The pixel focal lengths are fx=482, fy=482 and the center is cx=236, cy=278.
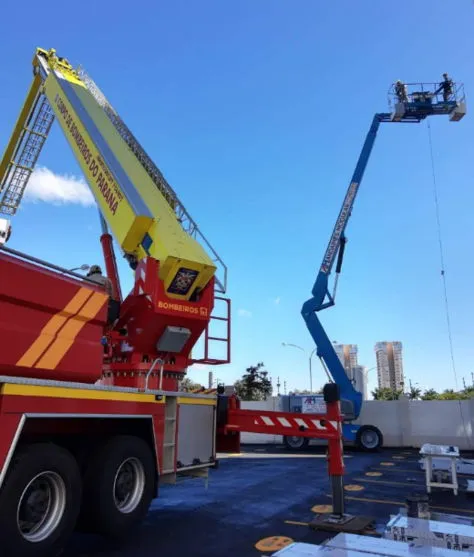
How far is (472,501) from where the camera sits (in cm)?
882

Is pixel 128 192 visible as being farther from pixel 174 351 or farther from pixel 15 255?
pixel 15 255

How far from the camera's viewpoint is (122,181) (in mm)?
7551

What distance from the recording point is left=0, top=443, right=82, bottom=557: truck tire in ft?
13.3

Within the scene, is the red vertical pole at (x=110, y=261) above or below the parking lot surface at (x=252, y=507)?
above

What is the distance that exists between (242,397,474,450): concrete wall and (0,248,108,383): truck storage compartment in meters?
19.2

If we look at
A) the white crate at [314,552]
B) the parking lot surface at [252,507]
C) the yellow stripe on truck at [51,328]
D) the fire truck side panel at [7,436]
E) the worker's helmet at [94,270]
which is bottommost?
the parking lot surface at [252,507]

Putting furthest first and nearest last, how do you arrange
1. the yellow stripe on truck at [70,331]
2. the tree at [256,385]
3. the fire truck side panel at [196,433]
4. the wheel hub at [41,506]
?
the tree at [256,385], the fire truck side panel at [196,433], the yellow stripe on truck at [70,331], the wheel hub at [41,506]

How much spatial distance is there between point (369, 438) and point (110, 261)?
1465 centimetres

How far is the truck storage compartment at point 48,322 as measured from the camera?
14.6 feet

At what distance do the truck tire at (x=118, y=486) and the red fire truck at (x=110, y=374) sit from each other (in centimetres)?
1

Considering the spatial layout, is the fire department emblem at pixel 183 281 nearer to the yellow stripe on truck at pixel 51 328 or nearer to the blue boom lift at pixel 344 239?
the yellow stripe on truck at pixel 51 328

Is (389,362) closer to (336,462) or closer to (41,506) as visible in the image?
(336,462)

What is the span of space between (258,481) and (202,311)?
5196 mm

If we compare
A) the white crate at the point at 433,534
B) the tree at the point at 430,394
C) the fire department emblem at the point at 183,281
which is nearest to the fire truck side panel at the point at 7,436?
the fire department emblem at the point at 183,281
